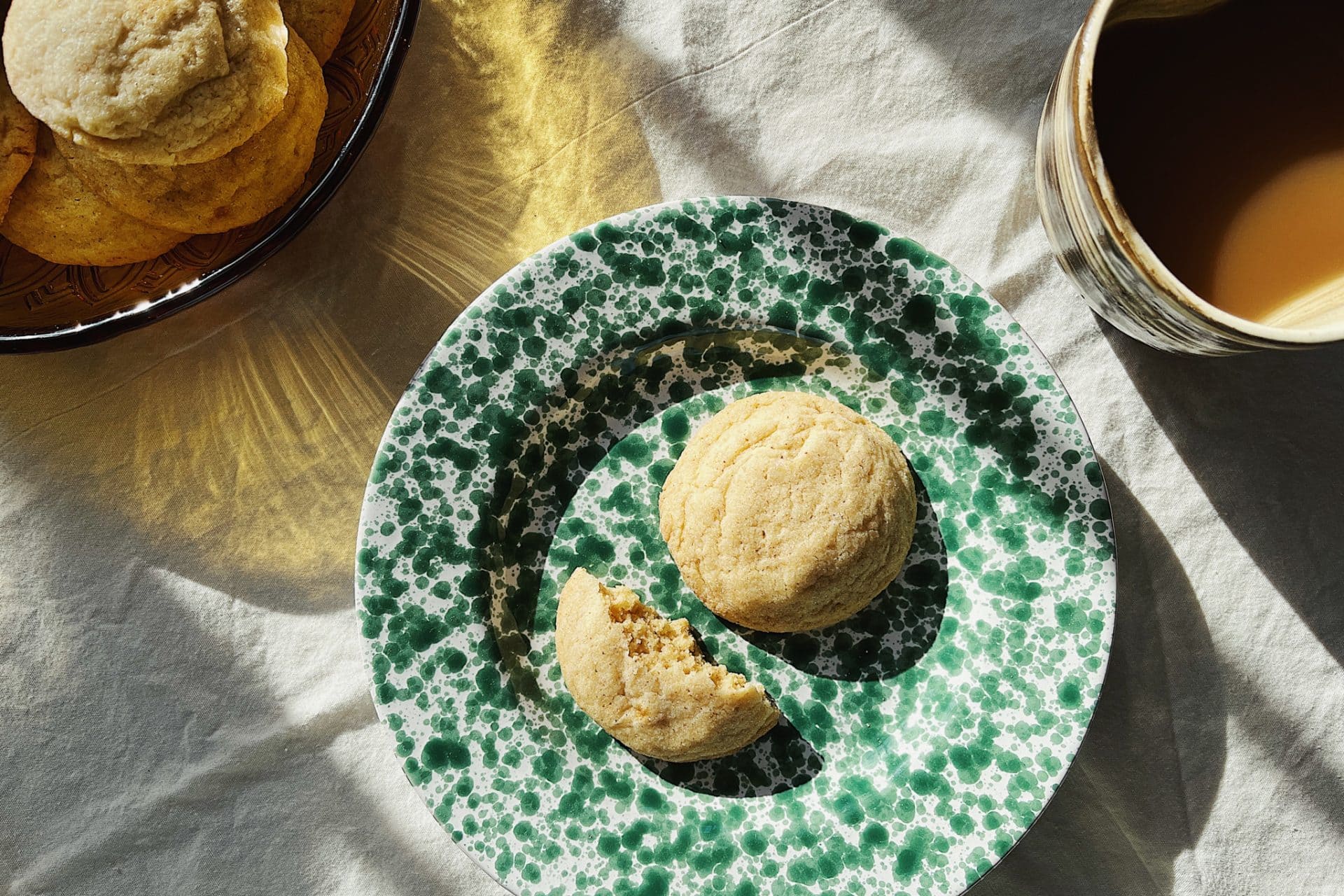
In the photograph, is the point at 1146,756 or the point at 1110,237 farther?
the point at 1146,756

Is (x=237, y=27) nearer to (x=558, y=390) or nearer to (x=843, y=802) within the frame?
(x=558, y=390)

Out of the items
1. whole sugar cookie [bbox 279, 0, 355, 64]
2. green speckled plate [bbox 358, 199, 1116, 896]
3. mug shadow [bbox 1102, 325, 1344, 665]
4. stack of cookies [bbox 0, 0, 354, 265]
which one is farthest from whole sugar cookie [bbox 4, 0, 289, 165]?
mug shadow [bbox 1102, 325, 1344, 665]

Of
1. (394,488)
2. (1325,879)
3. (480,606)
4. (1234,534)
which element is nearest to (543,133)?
(394,488)

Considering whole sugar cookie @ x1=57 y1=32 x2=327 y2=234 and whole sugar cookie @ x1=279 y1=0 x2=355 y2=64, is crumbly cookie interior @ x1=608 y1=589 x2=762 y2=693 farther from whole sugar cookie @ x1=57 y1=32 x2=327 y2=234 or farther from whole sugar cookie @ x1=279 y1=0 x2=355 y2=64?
whole sugar cookie @ x1=279 y1=0 x2=355 y2=64

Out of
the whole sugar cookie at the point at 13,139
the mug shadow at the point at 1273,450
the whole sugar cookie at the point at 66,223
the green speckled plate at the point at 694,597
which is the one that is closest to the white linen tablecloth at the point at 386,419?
the mug shadow at the point at 1273,450

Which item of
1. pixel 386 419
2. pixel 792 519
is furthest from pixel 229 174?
pixel 792 519

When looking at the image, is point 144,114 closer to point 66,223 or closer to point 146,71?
point 146,71

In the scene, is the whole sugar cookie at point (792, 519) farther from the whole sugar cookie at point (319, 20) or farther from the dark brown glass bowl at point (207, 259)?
the whole sugar cookie at point (319, 20)
